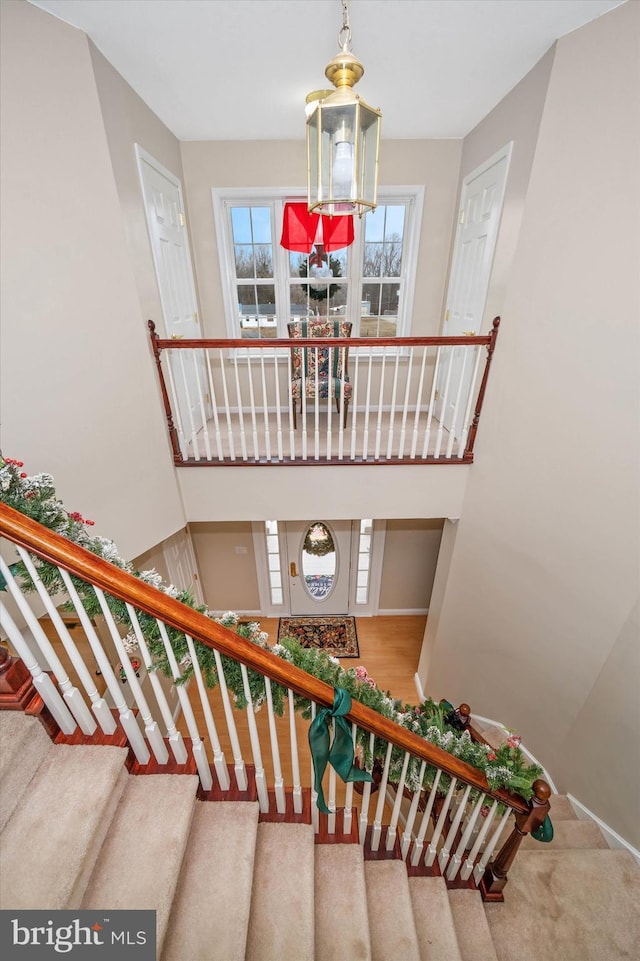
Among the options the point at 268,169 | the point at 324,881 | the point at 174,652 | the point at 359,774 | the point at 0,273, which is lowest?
the point at 324,881

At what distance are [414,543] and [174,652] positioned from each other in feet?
13.4

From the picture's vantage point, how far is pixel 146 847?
1.22m

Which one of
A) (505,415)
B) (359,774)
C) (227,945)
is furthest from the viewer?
(505,415)

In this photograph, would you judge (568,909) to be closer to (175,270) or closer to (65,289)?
(65,289)

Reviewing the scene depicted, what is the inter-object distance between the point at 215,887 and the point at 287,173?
4704mm

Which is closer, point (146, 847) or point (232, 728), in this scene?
point (146, 847)

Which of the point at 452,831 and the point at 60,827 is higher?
the point at 60,827

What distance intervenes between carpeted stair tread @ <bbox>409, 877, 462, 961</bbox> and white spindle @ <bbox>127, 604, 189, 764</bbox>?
1112 mm

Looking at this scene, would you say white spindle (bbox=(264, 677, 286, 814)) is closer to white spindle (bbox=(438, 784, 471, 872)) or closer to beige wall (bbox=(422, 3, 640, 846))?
white spindle (bbox=(438, 784, 471, 872))

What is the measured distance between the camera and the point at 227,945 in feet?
3.72

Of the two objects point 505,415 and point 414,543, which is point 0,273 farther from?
point 414,543

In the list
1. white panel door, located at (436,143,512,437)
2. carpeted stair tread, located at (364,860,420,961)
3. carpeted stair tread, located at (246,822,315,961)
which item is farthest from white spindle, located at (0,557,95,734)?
white panel door, located at (436,143,512,437)

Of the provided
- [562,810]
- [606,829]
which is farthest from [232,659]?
[562,810]

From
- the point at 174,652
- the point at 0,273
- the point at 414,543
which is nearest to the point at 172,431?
Result: the point at 0,273
